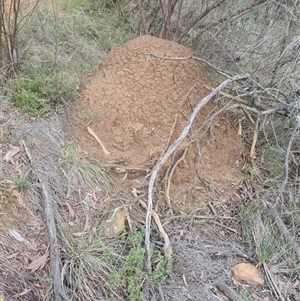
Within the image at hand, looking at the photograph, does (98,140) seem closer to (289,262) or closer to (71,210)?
(71,210)

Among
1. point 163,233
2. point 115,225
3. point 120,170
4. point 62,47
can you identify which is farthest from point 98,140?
point 62,47

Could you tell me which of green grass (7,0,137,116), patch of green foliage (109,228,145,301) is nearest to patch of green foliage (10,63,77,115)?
green grass (7,0,137,116)

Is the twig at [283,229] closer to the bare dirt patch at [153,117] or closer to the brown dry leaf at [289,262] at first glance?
the brown dry leaf at [289,262]

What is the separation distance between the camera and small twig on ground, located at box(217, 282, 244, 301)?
2.39m

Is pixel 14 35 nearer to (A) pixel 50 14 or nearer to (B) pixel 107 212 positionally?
(A) pixel 50 14

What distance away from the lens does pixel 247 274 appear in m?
2.50

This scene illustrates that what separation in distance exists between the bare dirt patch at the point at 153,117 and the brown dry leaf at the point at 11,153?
0.41m

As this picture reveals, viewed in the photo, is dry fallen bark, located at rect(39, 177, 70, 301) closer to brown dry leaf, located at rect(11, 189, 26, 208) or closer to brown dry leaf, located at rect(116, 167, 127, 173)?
brown dry leaf, located at rect(11, 189, 26, 208)

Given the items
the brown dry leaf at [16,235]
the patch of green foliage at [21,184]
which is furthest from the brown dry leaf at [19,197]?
→ the brown dry leaf at [16,235]

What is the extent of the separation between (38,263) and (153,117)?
127cm

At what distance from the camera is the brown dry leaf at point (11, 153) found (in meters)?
2.68

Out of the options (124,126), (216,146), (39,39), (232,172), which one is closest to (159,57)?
(124,126)

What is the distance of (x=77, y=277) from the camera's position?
2264 mm

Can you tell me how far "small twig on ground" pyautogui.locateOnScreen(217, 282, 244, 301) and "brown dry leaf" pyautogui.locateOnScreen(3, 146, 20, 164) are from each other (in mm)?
1481
